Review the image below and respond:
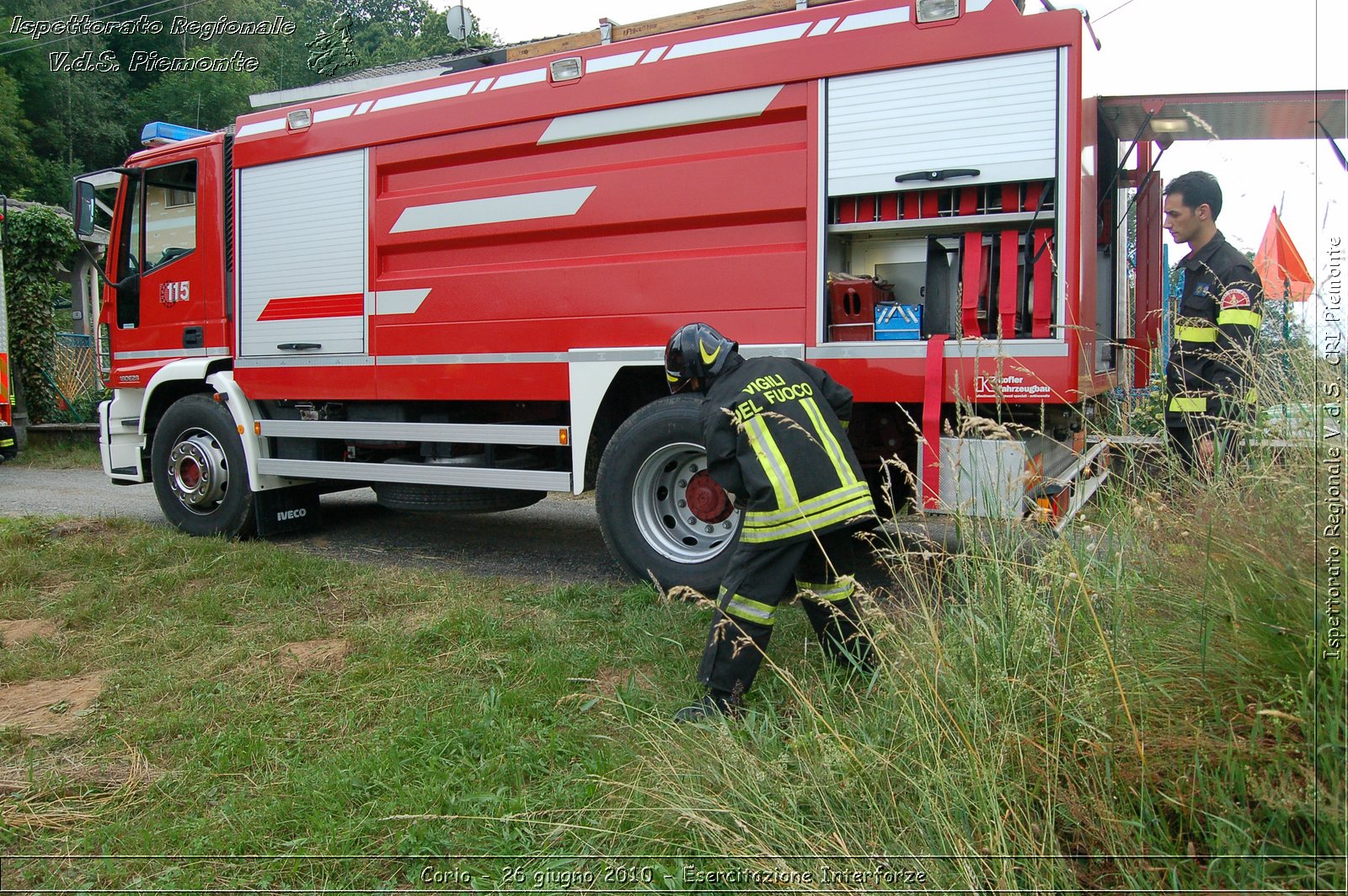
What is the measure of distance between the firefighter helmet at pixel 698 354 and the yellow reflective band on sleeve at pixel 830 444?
429 millimetres

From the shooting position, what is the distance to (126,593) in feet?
15.8

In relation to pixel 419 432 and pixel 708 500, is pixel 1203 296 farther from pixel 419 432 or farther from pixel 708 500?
pixel 419 432

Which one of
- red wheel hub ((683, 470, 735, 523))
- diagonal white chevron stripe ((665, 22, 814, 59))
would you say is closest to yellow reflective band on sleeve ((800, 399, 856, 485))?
red wheel hub ((683, 470, 735, 523))

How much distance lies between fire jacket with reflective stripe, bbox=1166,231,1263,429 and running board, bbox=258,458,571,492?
304cm

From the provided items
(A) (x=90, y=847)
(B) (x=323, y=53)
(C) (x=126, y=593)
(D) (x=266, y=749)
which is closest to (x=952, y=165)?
(D) (x=266, y=749)

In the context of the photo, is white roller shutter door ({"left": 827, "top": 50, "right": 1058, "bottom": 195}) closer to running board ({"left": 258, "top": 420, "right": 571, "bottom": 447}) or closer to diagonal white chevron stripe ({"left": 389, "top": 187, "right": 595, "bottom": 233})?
diagonal white chevron stripe ({"left": 389, "top": 187, "right": 595, "bottom": 233})

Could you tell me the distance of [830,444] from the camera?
10.4 feet

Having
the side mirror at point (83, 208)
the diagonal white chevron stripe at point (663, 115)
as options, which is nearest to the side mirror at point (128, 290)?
the side mirror at point (83, 208)

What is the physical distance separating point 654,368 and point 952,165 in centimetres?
179

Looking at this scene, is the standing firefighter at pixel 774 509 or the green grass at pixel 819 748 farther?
the standing firefighter at pixel 774 509

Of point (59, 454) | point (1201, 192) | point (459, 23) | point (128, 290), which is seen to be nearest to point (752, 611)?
point (1201, 192)

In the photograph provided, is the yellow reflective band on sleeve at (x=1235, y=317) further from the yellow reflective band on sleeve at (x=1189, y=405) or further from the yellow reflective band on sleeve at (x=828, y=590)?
the yellow reflective band on sleeve at (x=828, y=590)

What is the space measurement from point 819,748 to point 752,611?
0.80 meters

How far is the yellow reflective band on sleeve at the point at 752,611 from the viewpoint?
3053 millimetres
